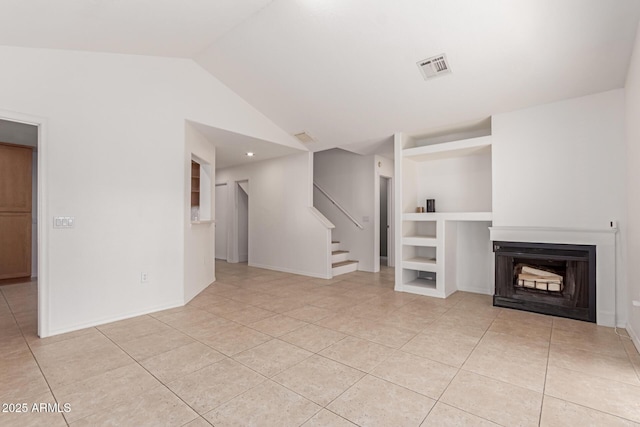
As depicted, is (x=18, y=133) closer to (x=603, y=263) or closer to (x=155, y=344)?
(x=155, y=344)

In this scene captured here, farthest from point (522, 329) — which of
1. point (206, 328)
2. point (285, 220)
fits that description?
point (285, 220)

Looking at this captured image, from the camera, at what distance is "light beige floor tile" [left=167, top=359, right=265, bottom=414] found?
1.81 meters

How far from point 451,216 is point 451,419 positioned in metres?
2.94

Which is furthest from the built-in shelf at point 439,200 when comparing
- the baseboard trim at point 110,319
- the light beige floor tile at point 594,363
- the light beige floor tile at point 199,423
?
the light beige floor tile at point 199,423

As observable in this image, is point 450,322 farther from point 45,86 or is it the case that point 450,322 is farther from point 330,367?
point 45,86

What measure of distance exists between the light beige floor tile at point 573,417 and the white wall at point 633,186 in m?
1.33

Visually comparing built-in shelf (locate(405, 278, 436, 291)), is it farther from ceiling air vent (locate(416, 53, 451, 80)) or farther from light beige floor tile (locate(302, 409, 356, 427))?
light beige floor tile (locate(302, 409, 356, 427))

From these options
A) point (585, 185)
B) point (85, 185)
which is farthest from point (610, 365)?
point (85, 185)

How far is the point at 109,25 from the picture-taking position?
8.96 ft

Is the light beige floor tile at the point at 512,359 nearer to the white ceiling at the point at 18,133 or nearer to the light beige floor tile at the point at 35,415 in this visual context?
the light beige floor tile at the point at 35,415

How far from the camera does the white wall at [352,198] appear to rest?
20.2 ft

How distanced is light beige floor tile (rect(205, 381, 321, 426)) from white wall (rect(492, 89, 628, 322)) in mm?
3240

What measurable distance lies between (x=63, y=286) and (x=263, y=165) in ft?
13.9

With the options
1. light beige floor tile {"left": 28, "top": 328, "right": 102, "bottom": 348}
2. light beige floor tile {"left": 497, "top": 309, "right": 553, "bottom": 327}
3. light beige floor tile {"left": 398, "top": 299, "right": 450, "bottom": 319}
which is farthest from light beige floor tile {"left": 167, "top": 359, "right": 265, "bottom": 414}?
light beige floor tile {"left": 497, "top": 309, "right": 553, "bottom": 327}
